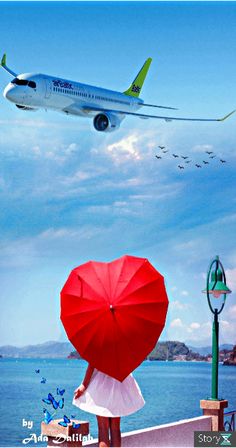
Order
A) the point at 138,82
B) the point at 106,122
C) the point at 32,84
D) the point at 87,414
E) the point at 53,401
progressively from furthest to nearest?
the point at 87,414 < the point at 138,82 < the point at 106,122 < the point at 32,84 < the point at 53,401

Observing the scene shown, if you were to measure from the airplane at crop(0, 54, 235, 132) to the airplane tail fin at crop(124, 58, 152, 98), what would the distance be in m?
5.00

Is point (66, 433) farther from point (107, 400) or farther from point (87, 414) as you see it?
point (87, 414)

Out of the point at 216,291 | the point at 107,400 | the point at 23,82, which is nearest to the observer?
the point at 107,400

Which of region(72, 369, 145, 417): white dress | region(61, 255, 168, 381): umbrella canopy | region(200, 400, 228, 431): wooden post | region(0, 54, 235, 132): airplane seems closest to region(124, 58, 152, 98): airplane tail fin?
region(0, 54, 235, 132): airplane

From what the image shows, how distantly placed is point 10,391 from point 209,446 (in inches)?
3495

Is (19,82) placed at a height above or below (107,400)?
above

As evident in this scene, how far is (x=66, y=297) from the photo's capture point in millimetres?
5500

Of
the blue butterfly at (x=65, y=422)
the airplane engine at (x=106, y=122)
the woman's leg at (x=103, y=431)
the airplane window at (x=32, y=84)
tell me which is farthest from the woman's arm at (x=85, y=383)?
the airplane engine at (x=106, y=122)

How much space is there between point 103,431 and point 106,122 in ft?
87.3

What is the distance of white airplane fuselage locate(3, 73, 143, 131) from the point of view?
2897 centimetres

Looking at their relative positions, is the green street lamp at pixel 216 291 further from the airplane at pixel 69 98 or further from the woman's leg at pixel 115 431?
the airplane at pixel 69 98

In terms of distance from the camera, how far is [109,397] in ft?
17.4

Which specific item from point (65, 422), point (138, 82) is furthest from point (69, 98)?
point (65, 422)

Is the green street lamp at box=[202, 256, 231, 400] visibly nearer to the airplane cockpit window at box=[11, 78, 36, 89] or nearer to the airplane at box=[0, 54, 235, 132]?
the airplane at box=[0, 54, 235, 132]
